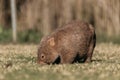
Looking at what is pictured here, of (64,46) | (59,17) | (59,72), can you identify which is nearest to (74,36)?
(64,46)

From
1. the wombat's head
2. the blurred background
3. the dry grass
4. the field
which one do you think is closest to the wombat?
the wombat's head

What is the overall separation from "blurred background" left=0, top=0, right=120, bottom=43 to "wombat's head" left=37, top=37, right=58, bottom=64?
7864 mm

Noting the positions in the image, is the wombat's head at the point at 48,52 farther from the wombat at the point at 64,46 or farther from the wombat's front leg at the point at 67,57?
the wombat's front leg at the point at 67,57

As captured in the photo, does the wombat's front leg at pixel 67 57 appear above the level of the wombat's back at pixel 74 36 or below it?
below

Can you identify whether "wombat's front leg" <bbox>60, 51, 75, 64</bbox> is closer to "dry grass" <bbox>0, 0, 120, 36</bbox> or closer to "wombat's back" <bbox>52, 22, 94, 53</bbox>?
"wombat's back" <bbox>52, 22, 94, 53</bbox>

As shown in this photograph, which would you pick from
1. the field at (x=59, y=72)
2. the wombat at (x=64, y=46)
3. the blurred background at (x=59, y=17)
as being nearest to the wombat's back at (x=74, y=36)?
the wombat at (x=64, y=46)

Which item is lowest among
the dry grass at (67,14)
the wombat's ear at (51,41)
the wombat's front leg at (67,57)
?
the wombat's front leg at (67,57)

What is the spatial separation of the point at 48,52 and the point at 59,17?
8.72 metres

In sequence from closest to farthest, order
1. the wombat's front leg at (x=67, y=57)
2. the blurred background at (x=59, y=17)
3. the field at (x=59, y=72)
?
1. the field at (x=59, y=72)
2. the wombat's front leg at (x=67, y=57)
3. the blurred background at (x=59, y=17)

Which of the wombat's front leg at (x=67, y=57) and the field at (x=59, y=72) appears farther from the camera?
the wombat's front leg at (x=67, y=57)

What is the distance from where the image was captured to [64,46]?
320 inches

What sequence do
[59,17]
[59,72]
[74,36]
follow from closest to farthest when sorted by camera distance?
1. [59,72]
2. [74,36]
3. [59,17]

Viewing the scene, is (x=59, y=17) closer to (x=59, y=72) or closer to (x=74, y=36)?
(x=74, y=36)

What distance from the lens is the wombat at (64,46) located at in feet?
26.8
